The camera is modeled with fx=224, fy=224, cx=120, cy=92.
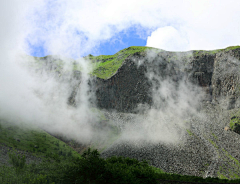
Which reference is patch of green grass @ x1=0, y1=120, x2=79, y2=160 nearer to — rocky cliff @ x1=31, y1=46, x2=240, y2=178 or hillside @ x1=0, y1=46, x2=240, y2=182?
hillside @ x1=0, y1=46, x2=240, y2=182

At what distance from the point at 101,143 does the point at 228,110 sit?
10756 cm

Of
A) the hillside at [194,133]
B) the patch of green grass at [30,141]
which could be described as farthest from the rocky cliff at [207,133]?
the patch of green grass at [30,141]

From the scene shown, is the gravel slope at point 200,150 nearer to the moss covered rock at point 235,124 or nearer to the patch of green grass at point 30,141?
the moss covered rock at point 235,124

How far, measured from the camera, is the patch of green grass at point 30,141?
6373 inches

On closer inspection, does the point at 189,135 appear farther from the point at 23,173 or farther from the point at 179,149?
the point at 23,173

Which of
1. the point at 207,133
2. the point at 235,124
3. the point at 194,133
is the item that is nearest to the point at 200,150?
the point at 207,133

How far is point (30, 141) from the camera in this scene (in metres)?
176

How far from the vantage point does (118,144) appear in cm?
17412

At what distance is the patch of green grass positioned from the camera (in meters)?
162

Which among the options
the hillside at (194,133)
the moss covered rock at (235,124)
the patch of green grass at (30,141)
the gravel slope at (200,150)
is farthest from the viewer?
the patch of green grass at (30,141)

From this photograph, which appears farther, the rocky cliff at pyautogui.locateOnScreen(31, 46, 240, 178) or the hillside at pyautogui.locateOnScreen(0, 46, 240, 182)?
the hillside at pyautogui.locateOnScreen(0, 46, 240, 182)

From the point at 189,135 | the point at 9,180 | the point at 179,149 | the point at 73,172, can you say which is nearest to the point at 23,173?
the point at 9,180

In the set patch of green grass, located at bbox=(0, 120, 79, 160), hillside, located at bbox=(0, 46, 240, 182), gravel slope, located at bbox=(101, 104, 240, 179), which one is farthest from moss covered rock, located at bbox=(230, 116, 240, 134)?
patch of green grass, located at bbox=(0, 120, 79, 160)

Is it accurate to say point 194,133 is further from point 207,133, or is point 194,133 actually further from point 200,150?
point 200,150
